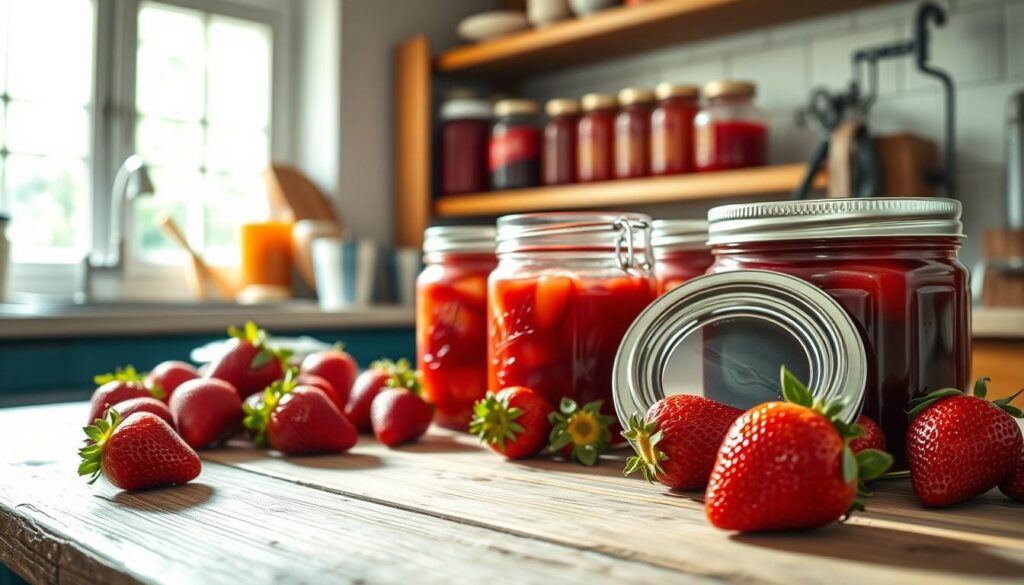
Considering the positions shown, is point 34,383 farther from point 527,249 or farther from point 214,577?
point 214,577

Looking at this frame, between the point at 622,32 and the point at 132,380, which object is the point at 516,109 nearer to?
the point at 622,32

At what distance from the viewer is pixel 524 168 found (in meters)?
2.64

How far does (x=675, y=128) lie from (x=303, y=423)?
5.73 feet

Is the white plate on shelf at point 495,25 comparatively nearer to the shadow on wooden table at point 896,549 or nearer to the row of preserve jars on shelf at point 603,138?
the row of preserve jars on shelf at point 603,138

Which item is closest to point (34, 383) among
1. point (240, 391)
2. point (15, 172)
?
point (15, 172)

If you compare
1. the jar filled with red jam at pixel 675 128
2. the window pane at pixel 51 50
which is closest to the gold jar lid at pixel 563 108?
the jar filled with red jam at pixel 675 128

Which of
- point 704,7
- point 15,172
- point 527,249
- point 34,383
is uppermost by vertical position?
point 704,7

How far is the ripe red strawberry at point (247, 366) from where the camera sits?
865 mm

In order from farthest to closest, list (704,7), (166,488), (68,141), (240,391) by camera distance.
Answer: (68,141), (704,7), (240,391), (166,488)

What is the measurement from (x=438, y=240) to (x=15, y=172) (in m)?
1.93

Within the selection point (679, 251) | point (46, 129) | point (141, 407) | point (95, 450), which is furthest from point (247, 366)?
point (46, 129)

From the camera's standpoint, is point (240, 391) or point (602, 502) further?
point (240, 391)

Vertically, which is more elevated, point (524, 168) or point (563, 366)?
point (524, 168)

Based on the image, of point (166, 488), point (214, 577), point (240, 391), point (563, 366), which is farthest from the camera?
point (240, 391)
